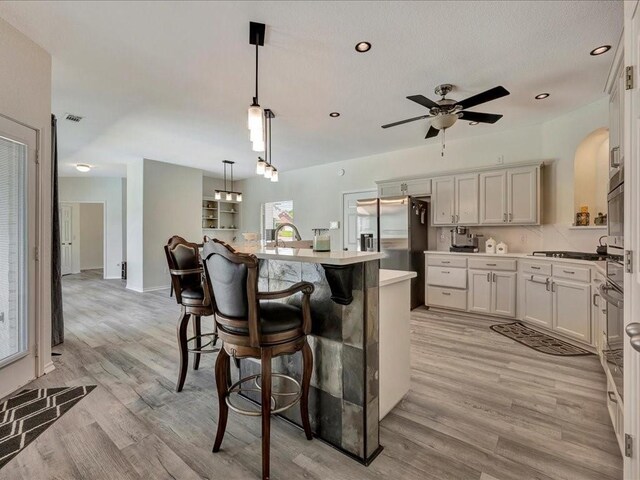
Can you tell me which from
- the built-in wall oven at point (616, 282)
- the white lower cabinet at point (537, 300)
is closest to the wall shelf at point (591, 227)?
the white lower cabinet at point (537, 300)

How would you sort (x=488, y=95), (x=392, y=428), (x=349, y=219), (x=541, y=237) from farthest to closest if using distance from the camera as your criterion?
(x=349, y=219)
(x=541, y=237)
(x=488, y=95)
(x=392, y=428)

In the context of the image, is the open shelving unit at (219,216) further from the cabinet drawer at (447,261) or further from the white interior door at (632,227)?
the white interior door at (632,227)

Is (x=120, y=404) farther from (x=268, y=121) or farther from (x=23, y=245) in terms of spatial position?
(x=268, y=121)

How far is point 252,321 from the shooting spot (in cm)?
141

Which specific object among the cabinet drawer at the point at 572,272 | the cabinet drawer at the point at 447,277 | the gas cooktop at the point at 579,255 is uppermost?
the gas cooktop at the point at 579,255

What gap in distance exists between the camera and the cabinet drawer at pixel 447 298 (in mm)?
4324

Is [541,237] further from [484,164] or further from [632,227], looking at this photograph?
[632,227]

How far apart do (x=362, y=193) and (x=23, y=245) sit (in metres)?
5.06

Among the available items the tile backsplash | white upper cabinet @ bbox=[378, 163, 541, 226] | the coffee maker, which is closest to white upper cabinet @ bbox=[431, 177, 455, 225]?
white upper cabinet @ bbox=[378, 163, 541, 226]

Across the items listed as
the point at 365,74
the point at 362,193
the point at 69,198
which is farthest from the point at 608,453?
the point at 69,198

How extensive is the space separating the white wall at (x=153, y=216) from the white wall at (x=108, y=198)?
79.4 inches

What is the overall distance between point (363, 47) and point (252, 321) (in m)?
2.29

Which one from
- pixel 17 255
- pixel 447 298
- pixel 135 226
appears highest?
pixel 135 226

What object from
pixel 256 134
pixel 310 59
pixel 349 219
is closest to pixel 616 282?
pixel 256 134
